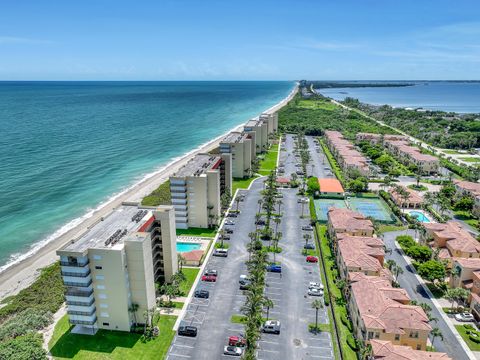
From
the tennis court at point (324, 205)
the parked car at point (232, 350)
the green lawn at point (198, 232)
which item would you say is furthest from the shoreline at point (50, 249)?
the tennis court at point (324, 205)

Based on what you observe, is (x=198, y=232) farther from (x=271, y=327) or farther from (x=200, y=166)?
(x=271, y=327)

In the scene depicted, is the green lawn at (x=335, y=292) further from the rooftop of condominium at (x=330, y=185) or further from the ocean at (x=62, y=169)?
the ocean at (x=62, y=169)

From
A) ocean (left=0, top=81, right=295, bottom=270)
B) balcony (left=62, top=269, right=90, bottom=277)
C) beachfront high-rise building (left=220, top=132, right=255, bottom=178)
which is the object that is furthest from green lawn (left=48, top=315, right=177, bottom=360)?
beachfront high-rise building (left=220, top=132, right=255, bottom=178)

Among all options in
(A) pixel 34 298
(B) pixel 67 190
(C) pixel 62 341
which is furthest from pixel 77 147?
(C) pixel 62 341

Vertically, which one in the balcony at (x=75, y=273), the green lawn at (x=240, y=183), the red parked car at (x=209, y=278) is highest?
the balcony at (x=75, y=273)

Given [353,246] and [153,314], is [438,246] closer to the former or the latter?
[353,246]

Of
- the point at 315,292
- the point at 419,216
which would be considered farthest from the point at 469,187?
the point at 315,292
